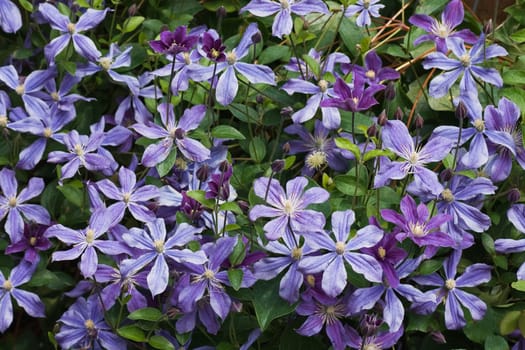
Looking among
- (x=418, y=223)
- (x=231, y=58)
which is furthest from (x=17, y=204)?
(x=418, y=223)

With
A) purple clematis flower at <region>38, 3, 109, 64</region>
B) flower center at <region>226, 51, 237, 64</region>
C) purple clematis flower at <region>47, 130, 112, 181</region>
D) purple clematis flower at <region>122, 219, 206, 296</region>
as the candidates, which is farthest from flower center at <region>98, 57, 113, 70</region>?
purple clematis flower at <region>122, 219, 206, 296</region>

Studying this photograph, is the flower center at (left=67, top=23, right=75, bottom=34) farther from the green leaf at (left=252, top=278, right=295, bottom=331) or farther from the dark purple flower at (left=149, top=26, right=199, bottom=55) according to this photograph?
the green leaf at (left=252, top=278, right=295, bottom=331)

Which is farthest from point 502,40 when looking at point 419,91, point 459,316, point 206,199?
point 206,199

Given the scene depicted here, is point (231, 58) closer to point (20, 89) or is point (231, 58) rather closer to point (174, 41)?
point (174, 41)

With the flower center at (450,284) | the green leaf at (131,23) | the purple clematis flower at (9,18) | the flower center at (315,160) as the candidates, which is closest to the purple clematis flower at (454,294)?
the flower center at (450,284)

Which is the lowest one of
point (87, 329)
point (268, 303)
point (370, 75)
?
point (87, 329)

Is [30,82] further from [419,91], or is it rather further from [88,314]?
→ [419,91]
